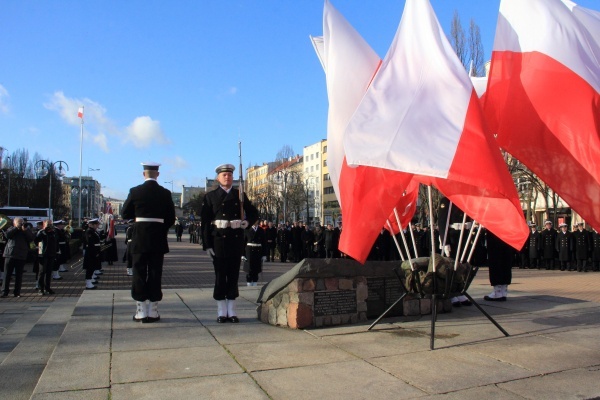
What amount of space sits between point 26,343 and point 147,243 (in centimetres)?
181

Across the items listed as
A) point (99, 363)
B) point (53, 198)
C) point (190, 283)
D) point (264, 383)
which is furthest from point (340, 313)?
point (53, 198)

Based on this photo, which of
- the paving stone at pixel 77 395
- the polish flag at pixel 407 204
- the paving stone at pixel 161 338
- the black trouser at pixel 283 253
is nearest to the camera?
the paving stone at pixel 77 395

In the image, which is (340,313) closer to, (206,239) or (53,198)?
(206,239)

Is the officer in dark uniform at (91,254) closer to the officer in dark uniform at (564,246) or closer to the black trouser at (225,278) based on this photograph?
the black trouser at (225,278)

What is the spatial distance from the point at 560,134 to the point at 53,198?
76.5 m

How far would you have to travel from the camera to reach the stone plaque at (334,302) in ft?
20.2

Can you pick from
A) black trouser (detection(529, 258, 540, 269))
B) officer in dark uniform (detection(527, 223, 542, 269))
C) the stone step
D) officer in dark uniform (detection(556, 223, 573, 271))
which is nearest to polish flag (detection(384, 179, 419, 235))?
the stone step

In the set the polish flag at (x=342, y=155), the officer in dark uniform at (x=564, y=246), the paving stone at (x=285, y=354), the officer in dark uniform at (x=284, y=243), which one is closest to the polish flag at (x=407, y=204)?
the polish flag at (x=342, y=155)

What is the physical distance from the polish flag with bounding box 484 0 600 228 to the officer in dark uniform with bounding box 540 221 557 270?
53.3ft

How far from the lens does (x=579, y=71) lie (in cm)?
523

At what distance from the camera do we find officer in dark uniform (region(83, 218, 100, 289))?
12484 millimetres

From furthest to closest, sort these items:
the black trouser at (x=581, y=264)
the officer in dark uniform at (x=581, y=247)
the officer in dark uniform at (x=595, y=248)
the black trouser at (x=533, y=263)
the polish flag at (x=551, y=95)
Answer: the black trouser at (x=533, y=263) < the black trouser at (x=581, y=264) < the officer in dark uniform at (x=581, y=247) < the officer in dark uniform at (x=595, y=248) < the polish flag at (x=551, y=95)

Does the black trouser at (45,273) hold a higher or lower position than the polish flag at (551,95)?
lower

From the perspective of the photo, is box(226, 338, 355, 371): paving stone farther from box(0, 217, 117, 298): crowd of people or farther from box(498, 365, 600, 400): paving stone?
box(0, 217, 117, 298): crowd of people
